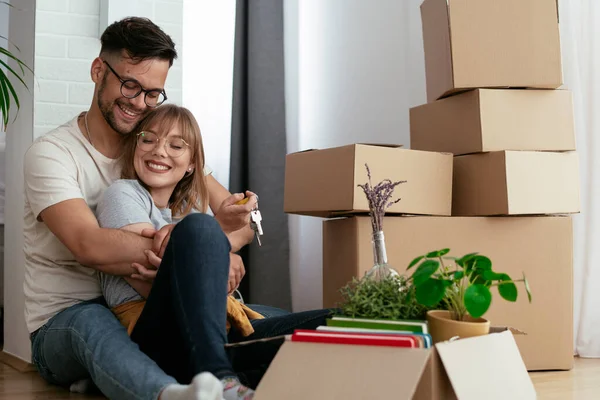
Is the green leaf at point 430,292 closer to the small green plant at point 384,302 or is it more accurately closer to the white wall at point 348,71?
the small green plant at point 384,302

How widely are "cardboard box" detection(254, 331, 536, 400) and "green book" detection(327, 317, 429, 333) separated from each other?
2.2 inches

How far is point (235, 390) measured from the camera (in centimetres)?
122

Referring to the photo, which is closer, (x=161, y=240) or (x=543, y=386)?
(x=161, y=240)

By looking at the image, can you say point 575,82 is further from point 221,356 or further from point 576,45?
point 221,356

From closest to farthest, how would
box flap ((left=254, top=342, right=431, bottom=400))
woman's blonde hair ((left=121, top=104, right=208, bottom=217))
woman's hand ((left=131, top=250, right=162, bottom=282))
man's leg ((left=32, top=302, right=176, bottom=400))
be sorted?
box flap ((left=254, top=342, right=431, bottom=400)) < man's leg ((left=32, top=302, right=176, bottom=400)) < woman's hand ((left=131, top=250, right=162, bottom=282)) < woman's blonde hair ((left=121, top=104, right=208, bottom=217))

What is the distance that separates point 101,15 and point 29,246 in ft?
2.55

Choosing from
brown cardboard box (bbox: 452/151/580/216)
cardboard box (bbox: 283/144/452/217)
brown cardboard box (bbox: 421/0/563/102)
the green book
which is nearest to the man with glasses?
cardboard box (bbox: 283/144/452/217)

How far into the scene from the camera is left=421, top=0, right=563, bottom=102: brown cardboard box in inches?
76.6

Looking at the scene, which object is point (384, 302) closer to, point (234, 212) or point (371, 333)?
point (371, 333)

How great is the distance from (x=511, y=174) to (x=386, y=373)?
1029 millimetres

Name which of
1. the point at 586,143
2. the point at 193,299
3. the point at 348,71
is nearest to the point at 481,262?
the point at 193,299

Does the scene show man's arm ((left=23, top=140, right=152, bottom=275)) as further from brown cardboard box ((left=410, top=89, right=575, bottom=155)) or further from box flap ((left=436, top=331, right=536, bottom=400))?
brown cardboard box ((left=410, top=89, right=575, bottom=155))

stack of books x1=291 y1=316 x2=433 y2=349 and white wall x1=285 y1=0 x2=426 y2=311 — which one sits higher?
white wall x1=285 y1=0 x2=426 y2=311

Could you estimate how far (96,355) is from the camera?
4.53 ft
